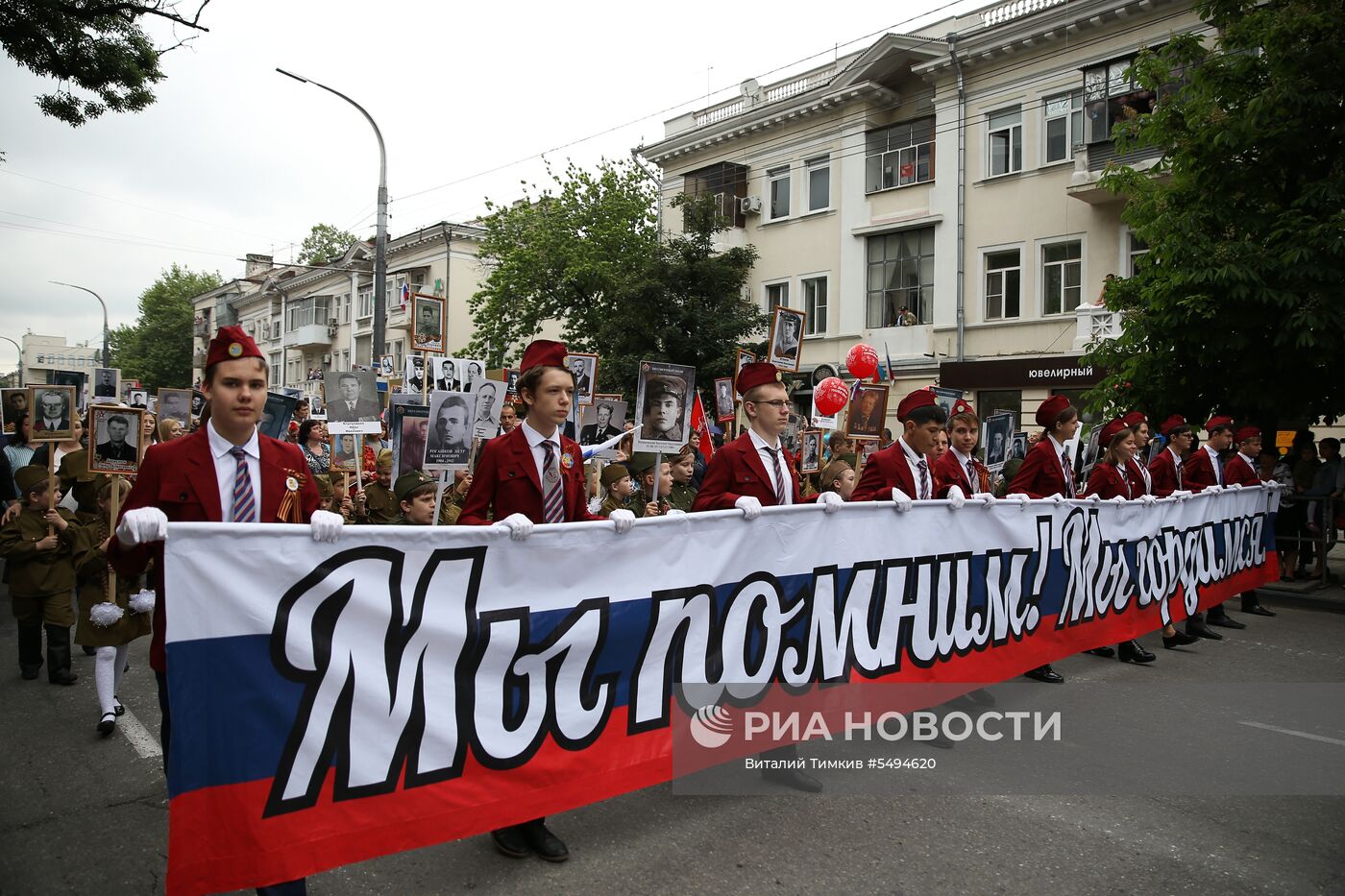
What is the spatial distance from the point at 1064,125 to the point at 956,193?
3019 millimetres

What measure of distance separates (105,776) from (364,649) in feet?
8.63

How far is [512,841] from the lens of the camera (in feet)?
12.1

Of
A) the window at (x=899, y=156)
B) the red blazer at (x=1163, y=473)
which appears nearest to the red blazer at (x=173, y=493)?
the red blazer at (x=1163, y=473)

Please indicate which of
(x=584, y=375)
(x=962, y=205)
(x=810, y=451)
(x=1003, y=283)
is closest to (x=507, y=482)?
(x=584, y=375)

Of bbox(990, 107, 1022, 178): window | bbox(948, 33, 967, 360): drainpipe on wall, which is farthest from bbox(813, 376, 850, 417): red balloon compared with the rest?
bbox(990, 107, 1022, 178): window

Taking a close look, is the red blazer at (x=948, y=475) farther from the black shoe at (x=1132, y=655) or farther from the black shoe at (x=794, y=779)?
the black shoe at (x=794, y=779)

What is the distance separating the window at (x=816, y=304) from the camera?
28.1 metres

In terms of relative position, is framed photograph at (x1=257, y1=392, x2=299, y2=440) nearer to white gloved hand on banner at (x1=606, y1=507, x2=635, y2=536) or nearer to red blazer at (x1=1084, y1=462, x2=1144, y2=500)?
white gloved hand on banner at (x1=606, y1=507, x2=635, y2=536)

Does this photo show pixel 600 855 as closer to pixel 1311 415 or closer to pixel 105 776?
pixel 105 776

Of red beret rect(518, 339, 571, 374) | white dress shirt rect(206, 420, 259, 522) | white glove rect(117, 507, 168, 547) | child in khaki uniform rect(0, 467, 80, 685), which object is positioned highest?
red beret rect(518, 339, 571, 374)

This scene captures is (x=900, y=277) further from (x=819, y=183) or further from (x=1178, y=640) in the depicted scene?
(x=1178, y=640)

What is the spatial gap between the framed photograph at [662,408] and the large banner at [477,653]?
12.3 feet

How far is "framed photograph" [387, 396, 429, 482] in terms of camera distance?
793cm

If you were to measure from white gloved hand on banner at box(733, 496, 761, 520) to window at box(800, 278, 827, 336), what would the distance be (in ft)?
80.0
